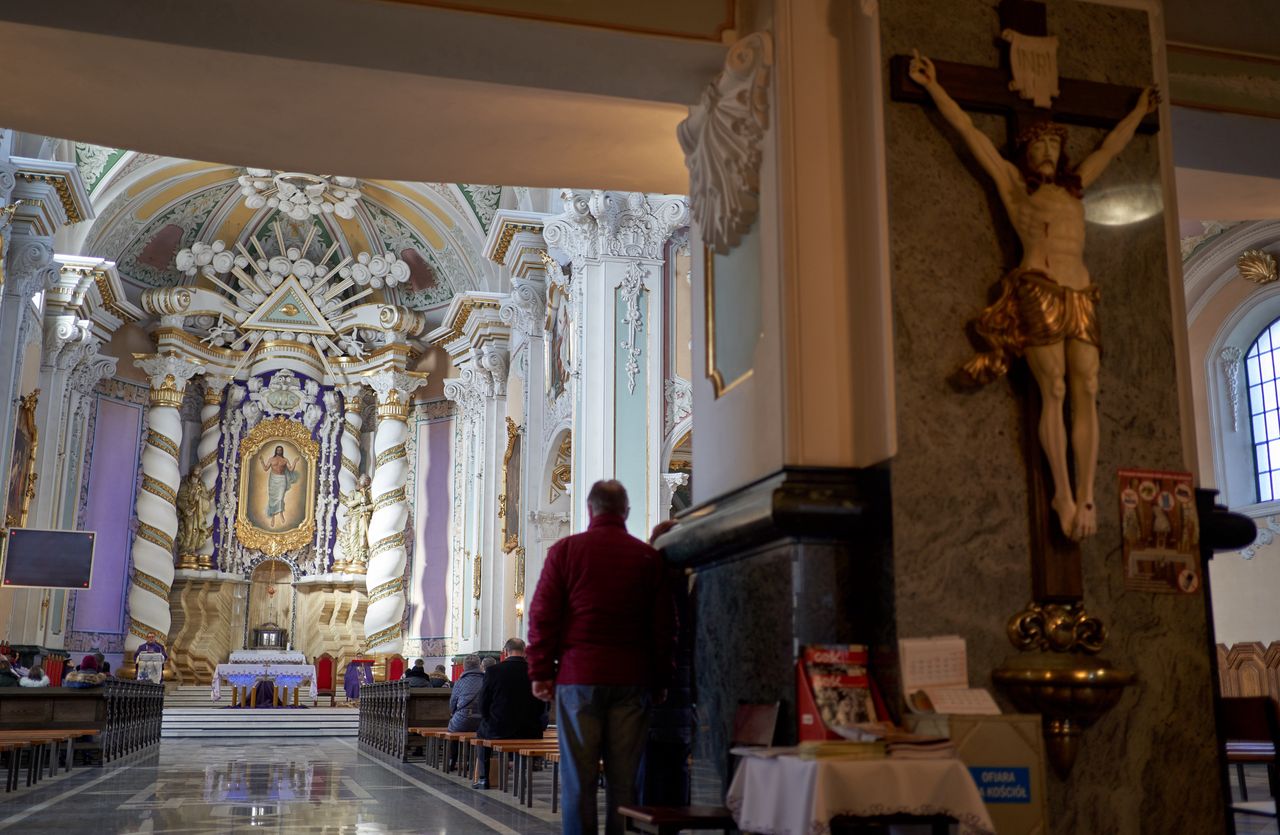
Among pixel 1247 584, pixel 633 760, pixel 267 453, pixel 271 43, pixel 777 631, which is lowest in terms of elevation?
pixel 633 760

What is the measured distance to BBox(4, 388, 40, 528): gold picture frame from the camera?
16812 mm

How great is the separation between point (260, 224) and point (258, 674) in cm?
854

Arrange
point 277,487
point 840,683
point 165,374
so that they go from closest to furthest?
point 840,683, point 165,374, point 277,487

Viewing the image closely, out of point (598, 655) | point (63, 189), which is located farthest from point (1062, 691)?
point (63, 189)

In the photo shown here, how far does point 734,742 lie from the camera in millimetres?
4391

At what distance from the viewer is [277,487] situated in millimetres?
24656

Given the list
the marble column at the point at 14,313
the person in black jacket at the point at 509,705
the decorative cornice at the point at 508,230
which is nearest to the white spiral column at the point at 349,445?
the decorative cornice at the point at 508,230

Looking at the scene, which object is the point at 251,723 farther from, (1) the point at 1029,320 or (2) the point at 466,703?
(1) the point at 1029,320

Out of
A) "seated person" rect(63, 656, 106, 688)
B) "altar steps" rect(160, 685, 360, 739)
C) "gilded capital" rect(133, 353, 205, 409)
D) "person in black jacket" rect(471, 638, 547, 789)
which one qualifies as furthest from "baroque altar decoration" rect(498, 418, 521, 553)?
"person in black jacket" rect(471, 638, 547, 789)

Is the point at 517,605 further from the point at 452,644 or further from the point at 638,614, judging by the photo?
the point at 638,614

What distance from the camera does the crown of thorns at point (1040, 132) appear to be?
14.6 ft

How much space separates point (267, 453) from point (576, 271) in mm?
12151

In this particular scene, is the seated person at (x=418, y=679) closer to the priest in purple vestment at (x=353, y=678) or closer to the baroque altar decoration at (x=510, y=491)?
the baroque altar decoration at (x=510, y=491)

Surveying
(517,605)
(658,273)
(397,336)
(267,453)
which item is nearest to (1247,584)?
(658,273)
